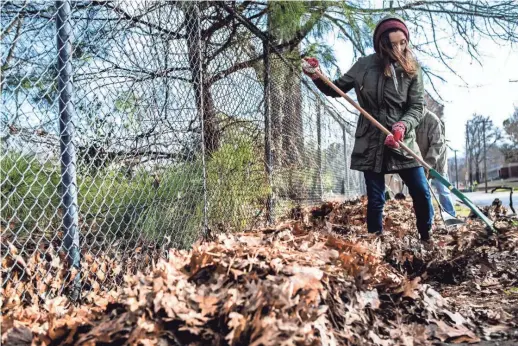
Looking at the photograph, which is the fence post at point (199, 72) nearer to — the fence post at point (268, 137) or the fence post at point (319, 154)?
the fence post at point (268, 137)

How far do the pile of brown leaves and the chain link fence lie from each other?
0.48 m

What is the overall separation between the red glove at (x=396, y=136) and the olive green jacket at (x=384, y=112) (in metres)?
0.15

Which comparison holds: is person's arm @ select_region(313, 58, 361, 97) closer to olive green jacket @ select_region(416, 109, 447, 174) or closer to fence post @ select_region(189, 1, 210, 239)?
fence post @ select_region(189, 1, 210, 239)

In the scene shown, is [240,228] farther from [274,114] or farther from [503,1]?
[503,1]

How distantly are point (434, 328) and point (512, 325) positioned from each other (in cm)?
42

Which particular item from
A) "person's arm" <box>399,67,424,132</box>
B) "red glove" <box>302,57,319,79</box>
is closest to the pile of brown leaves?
"person's arm" <box>399,67,424,132</box>

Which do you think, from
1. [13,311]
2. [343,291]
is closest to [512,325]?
[343,291]

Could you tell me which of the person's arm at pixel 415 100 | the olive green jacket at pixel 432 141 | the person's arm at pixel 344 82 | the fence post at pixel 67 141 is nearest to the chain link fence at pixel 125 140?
the fence post at pixel 67 141

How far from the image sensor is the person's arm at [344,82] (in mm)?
4051

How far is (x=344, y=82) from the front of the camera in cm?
411

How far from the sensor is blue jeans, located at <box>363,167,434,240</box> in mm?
3812

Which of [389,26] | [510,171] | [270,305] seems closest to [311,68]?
[389,26]

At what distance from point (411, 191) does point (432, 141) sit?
2177 mm

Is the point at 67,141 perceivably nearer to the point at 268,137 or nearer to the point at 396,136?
the point at 396,136
